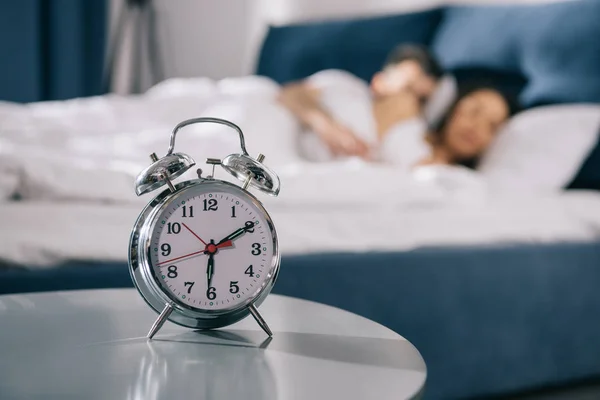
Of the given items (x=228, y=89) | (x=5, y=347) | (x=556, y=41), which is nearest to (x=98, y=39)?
(x=228, y=89)

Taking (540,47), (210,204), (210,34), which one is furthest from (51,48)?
(210,204)

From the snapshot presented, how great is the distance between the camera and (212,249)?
90cm

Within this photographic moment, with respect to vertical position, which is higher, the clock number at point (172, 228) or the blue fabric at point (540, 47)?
the blue fabric at point (540, 47)

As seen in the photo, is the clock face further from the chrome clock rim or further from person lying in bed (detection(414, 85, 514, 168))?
person lying in bed (detection(414, 85, 514, 168))

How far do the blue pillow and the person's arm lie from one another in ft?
1.70

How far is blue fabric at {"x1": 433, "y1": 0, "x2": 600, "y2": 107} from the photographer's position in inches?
87.1

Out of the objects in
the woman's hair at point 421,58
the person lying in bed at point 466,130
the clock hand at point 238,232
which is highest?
the woman's hair at point 421,58

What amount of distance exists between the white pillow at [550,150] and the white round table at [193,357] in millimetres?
1233

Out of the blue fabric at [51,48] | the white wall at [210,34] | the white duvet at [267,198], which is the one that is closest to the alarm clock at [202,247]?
the white duvet at [267,198]

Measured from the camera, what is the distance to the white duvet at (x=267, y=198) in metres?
1.48

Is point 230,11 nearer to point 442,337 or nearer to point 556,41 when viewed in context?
point 556,41

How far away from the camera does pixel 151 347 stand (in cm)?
85

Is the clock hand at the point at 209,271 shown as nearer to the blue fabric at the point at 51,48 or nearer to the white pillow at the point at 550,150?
the white pillow at the point at 550,150

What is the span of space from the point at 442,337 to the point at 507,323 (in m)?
0.17
